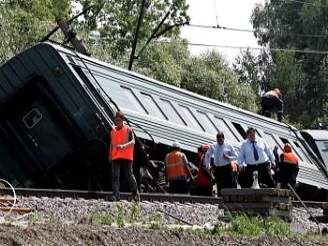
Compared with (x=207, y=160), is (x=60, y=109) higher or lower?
higher

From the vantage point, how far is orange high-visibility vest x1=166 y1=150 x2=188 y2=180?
18.1 meters

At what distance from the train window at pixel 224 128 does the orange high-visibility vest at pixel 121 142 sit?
22.3ft

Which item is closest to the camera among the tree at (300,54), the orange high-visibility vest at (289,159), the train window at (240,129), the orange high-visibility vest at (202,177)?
the orange high-visibility vest at (202,177)

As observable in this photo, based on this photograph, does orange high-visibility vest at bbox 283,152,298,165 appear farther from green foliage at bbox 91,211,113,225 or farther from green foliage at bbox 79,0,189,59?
green foliage at bbox 79,0,189,59

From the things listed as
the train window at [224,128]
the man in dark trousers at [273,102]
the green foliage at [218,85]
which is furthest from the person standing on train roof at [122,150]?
the green foliage at [218,85]

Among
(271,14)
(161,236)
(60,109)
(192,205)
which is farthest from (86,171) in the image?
(271,14)

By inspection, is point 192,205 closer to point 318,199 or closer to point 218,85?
point 318,199

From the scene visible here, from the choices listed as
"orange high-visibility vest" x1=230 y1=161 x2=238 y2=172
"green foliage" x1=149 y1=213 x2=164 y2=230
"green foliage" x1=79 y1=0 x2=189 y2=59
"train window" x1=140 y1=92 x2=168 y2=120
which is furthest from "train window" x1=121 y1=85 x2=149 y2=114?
"green foliage" x1=79 y1=0 x2=189 y2=59

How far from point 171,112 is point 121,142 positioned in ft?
16.5

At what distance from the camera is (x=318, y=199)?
25.4m

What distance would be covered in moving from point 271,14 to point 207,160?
140ft

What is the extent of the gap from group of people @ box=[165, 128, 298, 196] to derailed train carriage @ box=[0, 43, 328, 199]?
2.46 feet

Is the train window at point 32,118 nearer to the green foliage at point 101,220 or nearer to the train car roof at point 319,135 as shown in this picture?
the green foliage at point 101,220

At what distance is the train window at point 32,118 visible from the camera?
1892 cm
